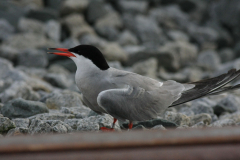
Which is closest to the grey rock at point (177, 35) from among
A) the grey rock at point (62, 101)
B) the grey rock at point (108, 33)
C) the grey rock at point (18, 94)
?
the grey rock at point (108, 33)

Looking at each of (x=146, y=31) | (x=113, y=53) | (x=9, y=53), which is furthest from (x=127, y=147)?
(x=146, y=31)

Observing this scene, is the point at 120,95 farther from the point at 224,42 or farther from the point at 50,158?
the point at 224,42

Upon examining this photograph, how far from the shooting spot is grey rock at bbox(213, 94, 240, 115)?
4374mm

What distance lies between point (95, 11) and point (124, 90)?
817 centimetres

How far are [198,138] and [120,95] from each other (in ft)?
5.86

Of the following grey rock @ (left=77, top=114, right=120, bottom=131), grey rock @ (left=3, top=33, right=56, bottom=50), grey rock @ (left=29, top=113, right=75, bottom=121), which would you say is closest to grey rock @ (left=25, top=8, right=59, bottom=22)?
grey rock @ (left=3, top=33, right=56, bottom=50)

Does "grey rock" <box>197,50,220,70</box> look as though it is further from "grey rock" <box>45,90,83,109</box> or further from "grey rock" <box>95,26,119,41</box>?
"grey rock" <box>45,90,83,109</box>

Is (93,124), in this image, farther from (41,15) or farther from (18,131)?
(41,15)

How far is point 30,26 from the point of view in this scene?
9703 millimetres

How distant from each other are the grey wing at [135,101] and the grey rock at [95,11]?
784 cm

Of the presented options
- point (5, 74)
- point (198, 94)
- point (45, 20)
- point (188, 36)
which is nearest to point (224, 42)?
point (188, 36)

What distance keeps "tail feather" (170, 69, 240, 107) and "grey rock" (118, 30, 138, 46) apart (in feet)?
21.6

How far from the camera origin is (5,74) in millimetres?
5816

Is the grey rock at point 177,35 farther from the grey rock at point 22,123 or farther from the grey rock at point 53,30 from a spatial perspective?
the grey rock at point 22,123
